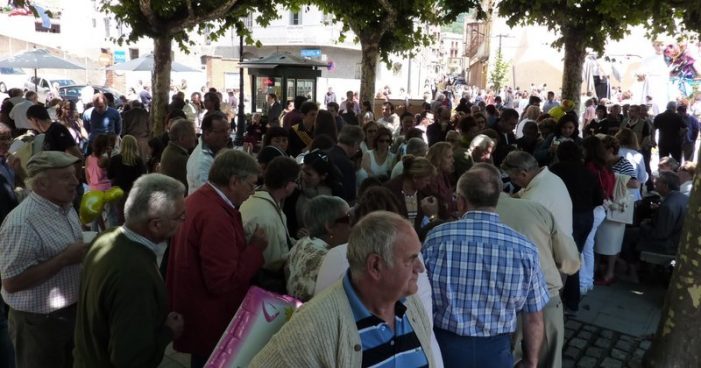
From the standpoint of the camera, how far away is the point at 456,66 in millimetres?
92125

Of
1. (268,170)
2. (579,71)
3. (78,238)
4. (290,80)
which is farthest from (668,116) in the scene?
(78,238)

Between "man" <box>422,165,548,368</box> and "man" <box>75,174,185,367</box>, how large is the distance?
4.47 ft

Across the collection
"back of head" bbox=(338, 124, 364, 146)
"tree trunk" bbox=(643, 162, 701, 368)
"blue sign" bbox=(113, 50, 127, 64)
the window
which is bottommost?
"tree trunk" bbox=(643, 162, 701, 368)

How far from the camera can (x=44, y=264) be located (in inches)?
120

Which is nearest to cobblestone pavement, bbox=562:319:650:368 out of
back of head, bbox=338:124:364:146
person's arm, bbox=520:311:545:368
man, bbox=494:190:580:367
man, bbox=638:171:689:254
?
man, bbox=494:190:580:367

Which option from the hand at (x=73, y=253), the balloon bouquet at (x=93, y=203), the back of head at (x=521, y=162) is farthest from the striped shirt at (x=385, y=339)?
the back of head at (x=521, y=162)

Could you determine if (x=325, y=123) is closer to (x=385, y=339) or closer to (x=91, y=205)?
(x=91, y=205)

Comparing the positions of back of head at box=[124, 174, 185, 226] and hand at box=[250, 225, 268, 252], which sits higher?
back of head at box=[124, 174, 185, 226]

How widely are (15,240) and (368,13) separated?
11.0 meters

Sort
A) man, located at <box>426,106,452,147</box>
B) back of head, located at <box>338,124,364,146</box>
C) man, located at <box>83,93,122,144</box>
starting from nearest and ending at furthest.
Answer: back of head, located at <box>338,124,364,146</box> → man, located at <box>426,106,452,147</box> → man, located at <box>83,93,122,144</box>

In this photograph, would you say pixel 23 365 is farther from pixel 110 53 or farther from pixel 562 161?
pixel 110 53

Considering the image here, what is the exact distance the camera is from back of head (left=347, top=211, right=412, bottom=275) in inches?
79.1

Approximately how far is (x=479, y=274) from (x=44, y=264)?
2308 millimetres

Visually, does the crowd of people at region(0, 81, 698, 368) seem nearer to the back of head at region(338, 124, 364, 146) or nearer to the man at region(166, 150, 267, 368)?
the man at region(166, 150, 267, 368)
